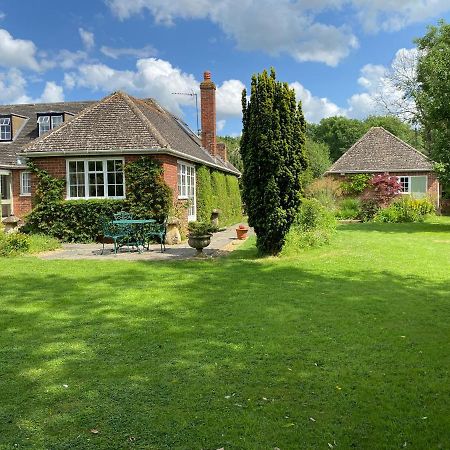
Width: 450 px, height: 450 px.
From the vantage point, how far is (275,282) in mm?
9758

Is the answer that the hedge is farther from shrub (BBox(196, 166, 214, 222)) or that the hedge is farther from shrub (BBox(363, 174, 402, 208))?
shrub (BBox(363, 174, 402, 208))

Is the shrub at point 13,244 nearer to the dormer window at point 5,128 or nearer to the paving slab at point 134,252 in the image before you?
the paving slab at point 134,252

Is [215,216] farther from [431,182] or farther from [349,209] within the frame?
[431,182]

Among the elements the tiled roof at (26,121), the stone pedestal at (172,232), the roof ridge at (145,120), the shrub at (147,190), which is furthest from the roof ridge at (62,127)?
the tiled roof at (26,121)

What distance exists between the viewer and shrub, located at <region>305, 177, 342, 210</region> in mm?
27023

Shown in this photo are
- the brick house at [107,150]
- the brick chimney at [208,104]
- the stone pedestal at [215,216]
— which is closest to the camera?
the brick house at [107,150]

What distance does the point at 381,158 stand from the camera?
33750 millimetres

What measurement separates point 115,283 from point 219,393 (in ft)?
18.9

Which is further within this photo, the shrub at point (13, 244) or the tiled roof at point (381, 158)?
the tiled roof at point (381, 158)

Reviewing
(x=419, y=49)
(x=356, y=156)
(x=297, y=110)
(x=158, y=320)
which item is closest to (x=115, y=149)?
(x=297, y=110)

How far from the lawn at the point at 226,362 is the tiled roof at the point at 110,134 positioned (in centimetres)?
826

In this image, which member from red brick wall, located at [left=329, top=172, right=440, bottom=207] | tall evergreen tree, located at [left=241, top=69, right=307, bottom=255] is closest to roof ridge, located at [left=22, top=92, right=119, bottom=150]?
tall evergreen tree, located at [left=241, top=69, right=307, bottom=255]

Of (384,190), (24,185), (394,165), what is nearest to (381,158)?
(394,165)

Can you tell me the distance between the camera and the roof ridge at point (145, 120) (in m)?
17.5
